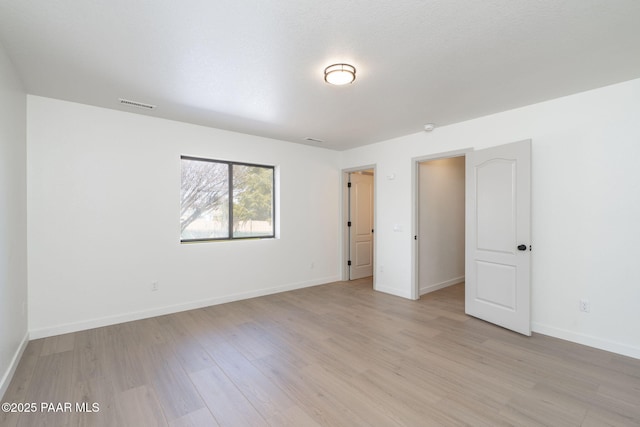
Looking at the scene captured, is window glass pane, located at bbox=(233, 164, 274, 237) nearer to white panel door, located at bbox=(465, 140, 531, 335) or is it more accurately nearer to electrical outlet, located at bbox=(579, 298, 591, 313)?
white panel door, located at bbox=(465, 140, 531, 335)

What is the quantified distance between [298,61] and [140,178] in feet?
8.76

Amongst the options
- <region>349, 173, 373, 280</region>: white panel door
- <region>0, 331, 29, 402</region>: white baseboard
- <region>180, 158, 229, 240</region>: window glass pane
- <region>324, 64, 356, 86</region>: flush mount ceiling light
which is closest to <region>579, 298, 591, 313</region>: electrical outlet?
<region>324, 64, 356, 86</region>: flush mount ceiling light

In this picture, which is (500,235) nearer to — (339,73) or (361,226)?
(339,73)

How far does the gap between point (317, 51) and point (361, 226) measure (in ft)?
14.3

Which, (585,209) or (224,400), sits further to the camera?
(585,209)

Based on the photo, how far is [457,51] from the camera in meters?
2.29

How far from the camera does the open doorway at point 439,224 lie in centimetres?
494

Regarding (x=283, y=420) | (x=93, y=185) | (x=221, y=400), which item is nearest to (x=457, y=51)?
(x=283, y=420)

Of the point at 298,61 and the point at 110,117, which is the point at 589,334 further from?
the point at 110,117

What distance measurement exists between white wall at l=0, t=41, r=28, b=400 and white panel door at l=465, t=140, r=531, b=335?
470 cm

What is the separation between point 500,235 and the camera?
3561 mm

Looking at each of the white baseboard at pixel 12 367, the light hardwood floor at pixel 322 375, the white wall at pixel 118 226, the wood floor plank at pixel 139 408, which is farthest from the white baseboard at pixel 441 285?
the white baseboard at pixel 12 367

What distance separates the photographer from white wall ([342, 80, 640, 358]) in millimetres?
2828

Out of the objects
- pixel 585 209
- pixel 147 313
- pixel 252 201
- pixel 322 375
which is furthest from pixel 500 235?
pixel 147 313
